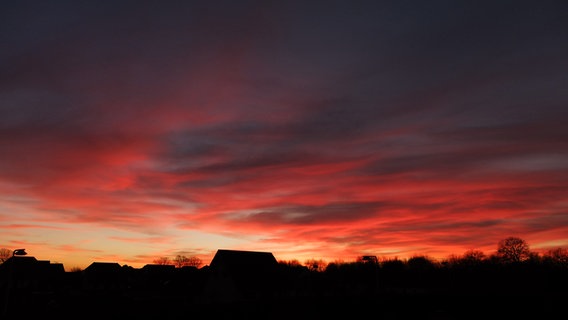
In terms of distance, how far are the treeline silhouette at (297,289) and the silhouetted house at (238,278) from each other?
0.17 m

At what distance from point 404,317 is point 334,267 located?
98.9 m

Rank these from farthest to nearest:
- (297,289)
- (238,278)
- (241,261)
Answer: (241,261) → (297,289) → (238,278)

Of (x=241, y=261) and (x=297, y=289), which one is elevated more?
(x=241, y=261)

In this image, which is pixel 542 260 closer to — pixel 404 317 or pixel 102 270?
pixel 404 317

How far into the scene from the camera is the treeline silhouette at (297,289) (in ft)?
119

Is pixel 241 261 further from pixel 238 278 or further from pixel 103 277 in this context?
pixel 103 277

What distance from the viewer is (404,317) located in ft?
122

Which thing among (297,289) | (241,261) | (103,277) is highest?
(241,261)

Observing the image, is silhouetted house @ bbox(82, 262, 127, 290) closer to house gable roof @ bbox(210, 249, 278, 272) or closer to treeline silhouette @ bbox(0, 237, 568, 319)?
treeline silhouette @ bbox(0, 237, 568, 319)

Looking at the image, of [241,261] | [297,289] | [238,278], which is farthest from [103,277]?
[297,289]

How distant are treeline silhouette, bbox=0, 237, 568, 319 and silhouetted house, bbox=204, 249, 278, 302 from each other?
0.57ft

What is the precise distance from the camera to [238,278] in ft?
228

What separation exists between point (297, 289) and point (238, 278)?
34.2 ft

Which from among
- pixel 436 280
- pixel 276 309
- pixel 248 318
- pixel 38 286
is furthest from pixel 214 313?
pixel 38 286
